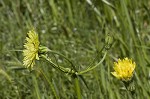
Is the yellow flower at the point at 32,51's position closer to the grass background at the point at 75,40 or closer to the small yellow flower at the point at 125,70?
the small yellow flower at the point at 125,70

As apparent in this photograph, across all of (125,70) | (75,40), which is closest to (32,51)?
(125,70)

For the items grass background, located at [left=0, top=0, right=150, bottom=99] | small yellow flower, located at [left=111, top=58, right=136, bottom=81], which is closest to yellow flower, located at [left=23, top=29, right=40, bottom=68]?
small yellow flower, located at [left=111, top=58, right=136, bottom=81]

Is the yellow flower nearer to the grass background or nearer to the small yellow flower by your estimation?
the small yellow flower

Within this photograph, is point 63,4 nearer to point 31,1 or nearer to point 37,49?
point 31,1

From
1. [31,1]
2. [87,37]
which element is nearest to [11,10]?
[31,1]

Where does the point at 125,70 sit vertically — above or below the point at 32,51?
below

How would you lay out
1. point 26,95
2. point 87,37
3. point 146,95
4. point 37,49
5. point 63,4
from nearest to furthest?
point 37,49 → point 146,95 → point 26,95 → point 87,37 → point 63,4

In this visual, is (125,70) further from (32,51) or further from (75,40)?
(75,40)

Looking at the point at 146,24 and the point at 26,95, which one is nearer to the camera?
the point at 26,95
